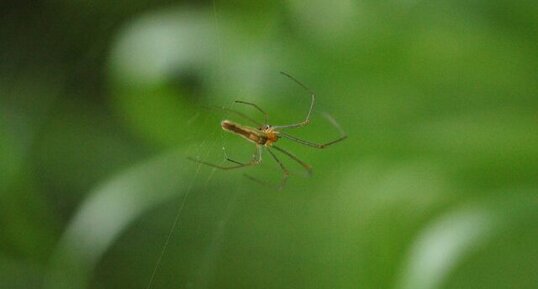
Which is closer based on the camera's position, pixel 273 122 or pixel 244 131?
pixel 244 131

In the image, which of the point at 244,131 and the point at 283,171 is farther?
the point at 283,171

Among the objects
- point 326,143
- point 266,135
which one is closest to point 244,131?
point 266,135

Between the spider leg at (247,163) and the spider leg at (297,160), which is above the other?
the spider leg at (297,160)

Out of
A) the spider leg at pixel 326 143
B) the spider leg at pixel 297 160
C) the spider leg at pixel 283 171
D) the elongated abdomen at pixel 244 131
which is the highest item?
the spider leg at pixel 326 143

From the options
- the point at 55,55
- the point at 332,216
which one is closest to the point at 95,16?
the point at 55,55

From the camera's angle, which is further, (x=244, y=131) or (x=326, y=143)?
(x=326, y=143)

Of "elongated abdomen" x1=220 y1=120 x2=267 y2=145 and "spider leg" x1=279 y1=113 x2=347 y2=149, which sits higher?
"spider leg" x1=279 y1=113 x2=347 y2=149

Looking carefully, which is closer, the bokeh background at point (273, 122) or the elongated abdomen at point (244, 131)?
the elongated abdomen at point (244, 131)

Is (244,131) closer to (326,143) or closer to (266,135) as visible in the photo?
(266,135)
